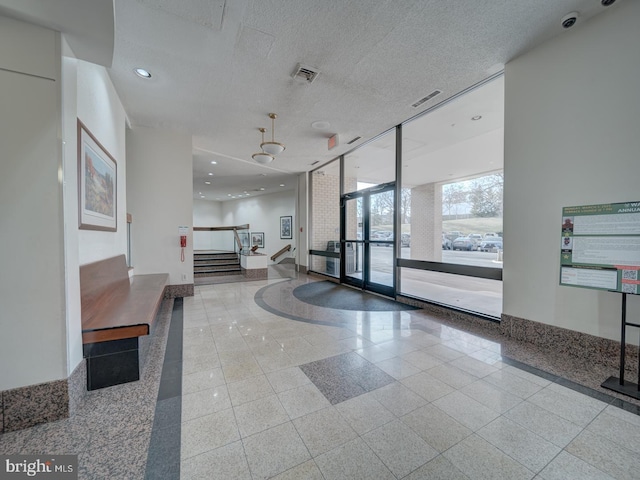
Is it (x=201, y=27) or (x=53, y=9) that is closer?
(x=53, y=9)

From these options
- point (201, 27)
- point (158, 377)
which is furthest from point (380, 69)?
point (158, 377)

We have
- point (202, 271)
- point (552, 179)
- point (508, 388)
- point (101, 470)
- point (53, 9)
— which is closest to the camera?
point (101, 470)

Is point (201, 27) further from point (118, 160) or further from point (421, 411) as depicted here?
point (421, 411)

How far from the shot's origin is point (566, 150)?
2699mm

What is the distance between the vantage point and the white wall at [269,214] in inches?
486

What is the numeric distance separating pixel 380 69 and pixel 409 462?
3.92m

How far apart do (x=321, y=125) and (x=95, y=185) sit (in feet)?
12.1

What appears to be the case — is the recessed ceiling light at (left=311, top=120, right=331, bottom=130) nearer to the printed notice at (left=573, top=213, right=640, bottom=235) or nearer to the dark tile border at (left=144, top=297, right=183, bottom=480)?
the printed notice at (left=573, top=213, right=640, bottom=235)

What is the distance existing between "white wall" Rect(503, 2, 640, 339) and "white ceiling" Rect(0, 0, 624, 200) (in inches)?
10.3

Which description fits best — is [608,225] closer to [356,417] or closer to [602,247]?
[602,247]

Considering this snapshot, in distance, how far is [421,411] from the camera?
6.15 ft

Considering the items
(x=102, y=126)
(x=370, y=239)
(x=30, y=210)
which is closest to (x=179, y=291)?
(x=102, y=126)

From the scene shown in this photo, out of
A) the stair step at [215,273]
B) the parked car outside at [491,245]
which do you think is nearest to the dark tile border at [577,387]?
the parked car outside at [491,245]

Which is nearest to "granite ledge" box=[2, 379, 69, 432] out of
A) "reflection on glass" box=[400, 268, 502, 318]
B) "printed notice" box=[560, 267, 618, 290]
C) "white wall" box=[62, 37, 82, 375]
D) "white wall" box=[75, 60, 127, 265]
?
"white wall" box=[62, 37, 82, 375]
